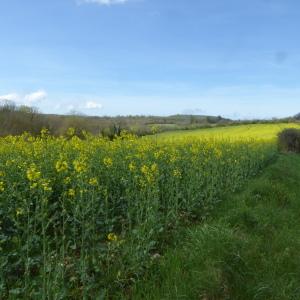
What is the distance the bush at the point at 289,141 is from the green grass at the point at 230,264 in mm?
23816

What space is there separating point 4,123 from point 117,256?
2226cm

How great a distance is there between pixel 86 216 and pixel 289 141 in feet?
87.6

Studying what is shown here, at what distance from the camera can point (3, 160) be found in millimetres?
8586

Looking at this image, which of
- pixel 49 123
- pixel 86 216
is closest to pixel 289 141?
pixel 49 123

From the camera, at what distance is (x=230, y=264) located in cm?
530

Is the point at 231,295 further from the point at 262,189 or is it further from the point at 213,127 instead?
the point at 213,127

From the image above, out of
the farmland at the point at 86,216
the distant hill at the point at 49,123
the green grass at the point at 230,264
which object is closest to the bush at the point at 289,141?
the distant hill at the point at 49,123

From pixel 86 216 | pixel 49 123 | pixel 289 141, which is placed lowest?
pixel 289 141

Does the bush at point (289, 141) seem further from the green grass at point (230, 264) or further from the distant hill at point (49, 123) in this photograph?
the green grass at point (230, 264)

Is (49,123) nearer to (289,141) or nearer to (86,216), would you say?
(289,141)

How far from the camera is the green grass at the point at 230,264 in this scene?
181 inches

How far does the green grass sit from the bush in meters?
23.8

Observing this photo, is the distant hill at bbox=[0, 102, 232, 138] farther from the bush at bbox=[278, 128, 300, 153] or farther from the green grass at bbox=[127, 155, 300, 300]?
the green grass at bbox=[127, 155, 300, 300]

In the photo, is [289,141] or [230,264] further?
[289,141]
